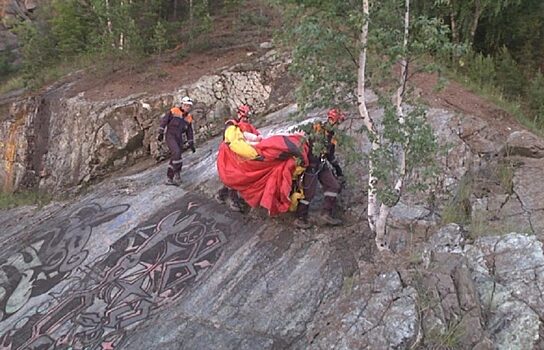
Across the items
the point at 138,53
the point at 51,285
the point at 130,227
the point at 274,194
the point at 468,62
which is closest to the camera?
the point at 274,194

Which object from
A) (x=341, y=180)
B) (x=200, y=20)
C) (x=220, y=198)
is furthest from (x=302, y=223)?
(x=200, y=20)

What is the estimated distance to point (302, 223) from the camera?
29.8 ft

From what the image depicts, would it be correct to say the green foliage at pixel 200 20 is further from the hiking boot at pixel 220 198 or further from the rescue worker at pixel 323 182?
the rescue worker at pixel 323 182

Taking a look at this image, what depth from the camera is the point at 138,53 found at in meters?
16.2

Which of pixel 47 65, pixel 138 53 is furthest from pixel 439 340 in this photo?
pixel 47 65

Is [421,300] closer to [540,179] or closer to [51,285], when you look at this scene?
[540,179]

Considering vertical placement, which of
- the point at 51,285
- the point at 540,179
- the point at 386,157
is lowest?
the point at 51,285

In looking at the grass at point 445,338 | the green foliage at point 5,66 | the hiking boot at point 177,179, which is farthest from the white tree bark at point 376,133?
the green foliage at point 5,66

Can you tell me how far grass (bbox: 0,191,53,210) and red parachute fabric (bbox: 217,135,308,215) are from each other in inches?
285

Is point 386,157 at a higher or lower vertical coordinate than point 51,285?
higher

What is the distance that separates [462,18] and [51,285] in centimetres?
1103

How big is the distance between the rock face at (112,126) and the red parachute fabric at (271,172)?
545 cm

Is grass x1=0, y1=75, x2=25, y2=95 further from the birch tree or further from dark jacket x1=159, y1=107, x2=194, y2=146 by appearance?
the birch tree

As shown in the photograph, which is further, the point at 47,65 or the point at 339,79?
the point at 47,65
